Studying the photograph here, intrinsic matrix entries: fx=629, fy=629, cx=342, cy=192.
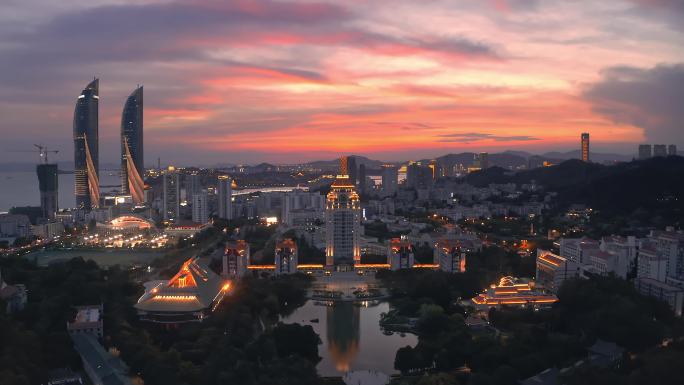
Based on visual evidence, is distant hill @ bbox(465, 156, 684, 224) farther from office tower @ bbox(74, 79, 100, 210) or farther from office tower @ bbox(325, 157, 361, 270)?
office tower @ bbox(74, 79, 100, 210)

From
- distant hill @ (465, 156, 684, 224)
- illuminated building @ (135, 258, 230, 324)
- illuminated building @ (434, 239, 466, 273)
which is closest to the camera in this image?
illuminated building @ (135, 258, 230, 324)

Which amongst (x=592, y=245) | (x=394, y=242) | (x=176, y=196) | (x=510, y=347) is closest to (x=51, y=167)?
(x=176, y=196)

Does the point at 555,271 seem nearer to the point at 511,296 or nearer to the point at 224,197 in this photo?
the point at 511,296

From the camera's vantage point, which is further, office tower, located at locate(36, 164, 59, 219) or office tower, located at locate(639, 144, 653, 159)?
office tower, located at locate(639, 144, 653, 159)

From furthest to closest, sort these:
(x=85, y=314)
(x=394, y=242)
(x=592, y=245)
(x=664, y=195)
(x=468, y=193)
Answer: (x=468, y=193)
(x=664, y=195)
(x=394, y=242)
(x=592, y=245)
(x=85, y=314)

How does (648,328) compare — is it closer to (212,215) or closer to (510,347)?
(510,347)

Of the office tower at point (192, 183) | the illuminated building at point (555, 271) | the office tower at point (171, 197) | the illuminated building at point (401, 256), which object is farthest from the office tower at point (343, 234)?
the office tower at point (192, 183)

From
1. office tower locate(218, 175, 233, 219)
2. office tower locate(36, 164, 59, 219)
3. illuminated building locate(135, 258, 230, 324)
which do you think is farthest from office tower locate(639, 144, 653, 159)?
illuminated building locate(135, 258, 230, 324)

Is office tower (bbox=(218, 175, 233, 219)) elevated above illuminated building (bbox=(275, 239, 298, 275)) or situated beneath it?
elevated above
